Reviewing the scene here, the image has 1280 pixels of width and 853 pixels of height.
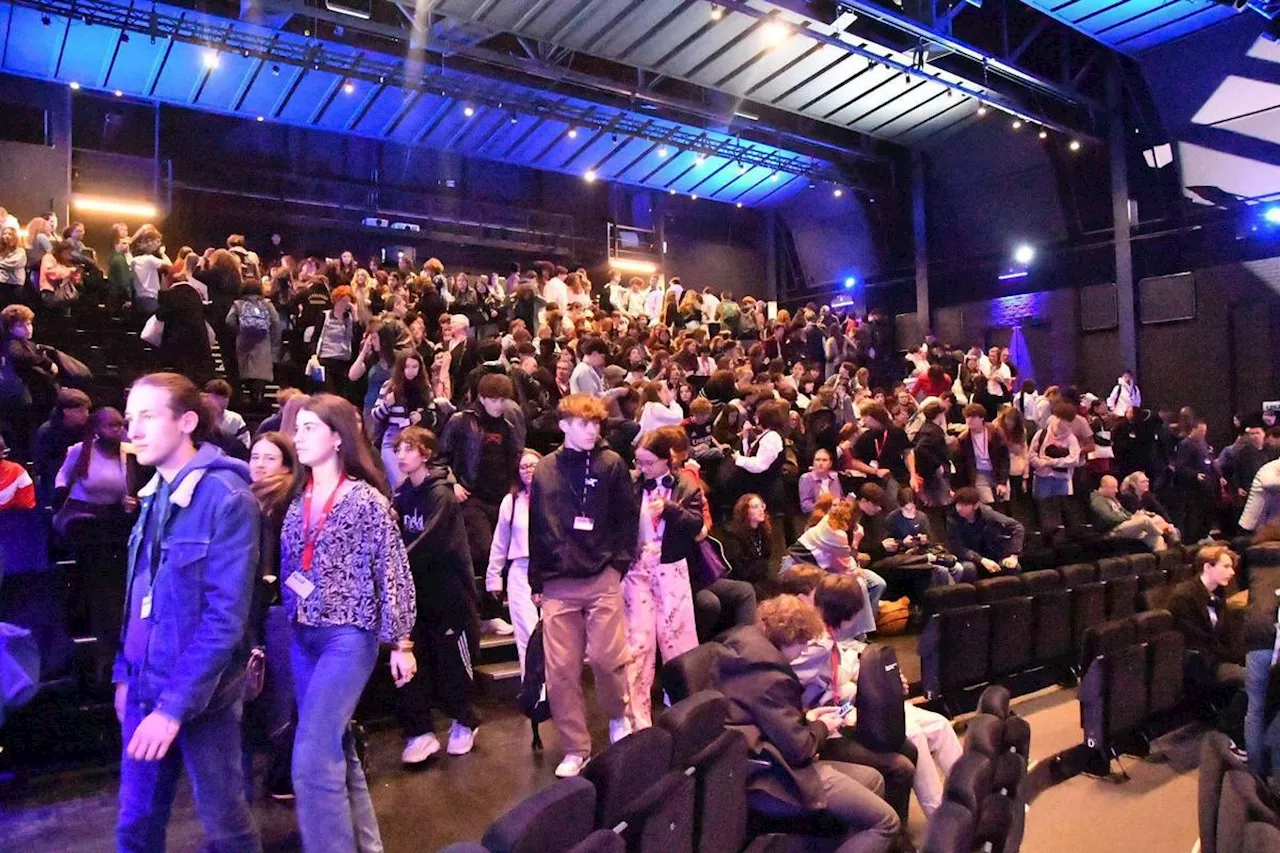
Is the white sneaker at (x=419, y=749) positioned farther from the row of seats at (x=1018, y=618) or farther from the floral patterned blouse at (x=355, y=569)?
the row of seats at (x=1018, y=618)

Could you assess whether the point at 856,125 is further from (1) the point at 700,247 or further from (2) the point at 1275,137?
(2) the point at 1275,137

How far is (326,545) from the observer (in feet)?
8.09

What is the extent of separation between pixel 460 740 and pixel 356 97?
12.3 metres

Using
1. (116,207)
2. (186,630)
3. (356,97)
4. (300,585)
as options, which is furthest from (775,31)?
(186,630)

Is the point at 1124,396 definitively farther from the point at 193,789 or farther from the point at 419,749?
the point at 193,789

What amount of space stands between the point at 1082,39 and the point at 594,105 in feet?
27.0

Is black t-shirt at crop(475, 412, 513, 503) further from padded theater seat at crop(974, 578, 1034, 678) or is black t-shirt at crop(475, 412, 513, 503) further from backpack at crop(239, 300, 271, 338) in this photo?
backpack at crop(239, 300, 271, 338)

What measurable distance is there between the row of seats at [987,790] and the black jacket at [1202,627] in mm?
2580

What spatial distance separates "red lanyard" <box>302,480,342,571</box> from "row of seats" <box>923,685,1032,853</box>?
192cm

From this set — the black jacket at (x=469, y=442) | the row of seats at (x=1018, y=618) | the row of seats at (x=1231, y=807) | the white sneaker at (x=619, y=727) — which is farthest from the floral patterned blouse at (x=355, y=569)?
the row of seats at (x=1018, y=618)

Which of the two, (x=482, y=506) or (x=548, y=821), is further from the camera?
(x=482, y=506)

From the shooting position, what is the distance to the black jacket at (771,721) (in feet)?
9.34

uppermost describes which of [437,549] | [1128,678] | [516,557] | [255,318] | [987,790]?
[255,318]

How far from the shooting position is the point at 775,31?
1287 centimetres
